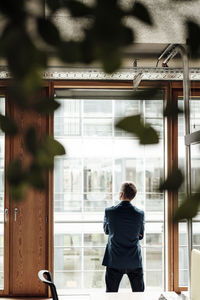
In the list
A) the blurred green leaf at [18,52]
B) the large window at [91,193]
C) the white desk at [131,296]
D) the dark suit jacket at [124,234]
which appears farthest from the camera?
the large window at [91,193]

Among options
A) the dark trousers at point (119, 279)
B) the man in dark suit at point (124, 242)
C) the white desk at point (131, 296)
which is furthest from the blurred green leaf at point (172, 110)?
the dark trousers at point (119, 279)

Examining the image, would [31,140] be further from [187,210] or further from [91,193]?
[91,193]

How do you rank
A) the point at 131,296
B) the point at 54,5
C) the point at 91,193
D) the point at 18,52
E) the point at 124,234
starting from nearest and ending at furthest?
the point at 18,52, the point at 54,5, the point at 131,296, the point at 124,234, the point at 91,193

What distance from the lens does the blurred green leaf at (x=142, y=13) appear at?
344 mm

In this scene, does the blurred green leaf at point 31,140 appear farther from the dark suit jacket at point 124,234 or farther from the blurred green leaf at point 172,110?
the dark suit jacket at point 124,234

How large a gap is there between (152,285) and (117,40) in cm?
579

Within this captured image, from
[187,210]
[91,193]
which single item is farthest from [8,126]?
[91,193]

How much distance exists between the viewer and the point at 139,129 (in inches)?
12.8

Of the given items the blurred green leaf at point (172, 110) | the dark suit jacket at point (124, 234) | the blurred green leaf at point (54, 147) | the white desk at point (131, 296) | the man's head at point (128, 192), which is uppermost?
the blurred green leaf at point (172, 110)

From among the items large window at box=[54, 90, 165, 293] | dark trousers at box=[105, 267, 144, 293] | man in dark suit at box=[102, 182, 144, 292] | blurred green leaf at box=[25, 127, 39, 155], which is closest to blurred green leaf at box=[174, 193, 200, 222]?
blurred green leaf at box=[25, 127, 39, 155]

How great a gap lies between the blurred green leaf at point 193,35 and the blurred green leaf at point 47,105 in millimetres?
113

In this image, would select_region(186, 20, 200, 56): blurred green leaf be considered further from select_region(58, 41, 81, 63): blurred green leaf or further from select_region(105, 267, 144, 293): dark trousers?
select_region(105, 267, 144, 293): dark trousers

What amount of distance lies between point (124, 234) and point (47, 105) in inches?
163

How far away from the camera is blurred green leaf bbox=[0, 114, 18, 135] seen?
335mm
